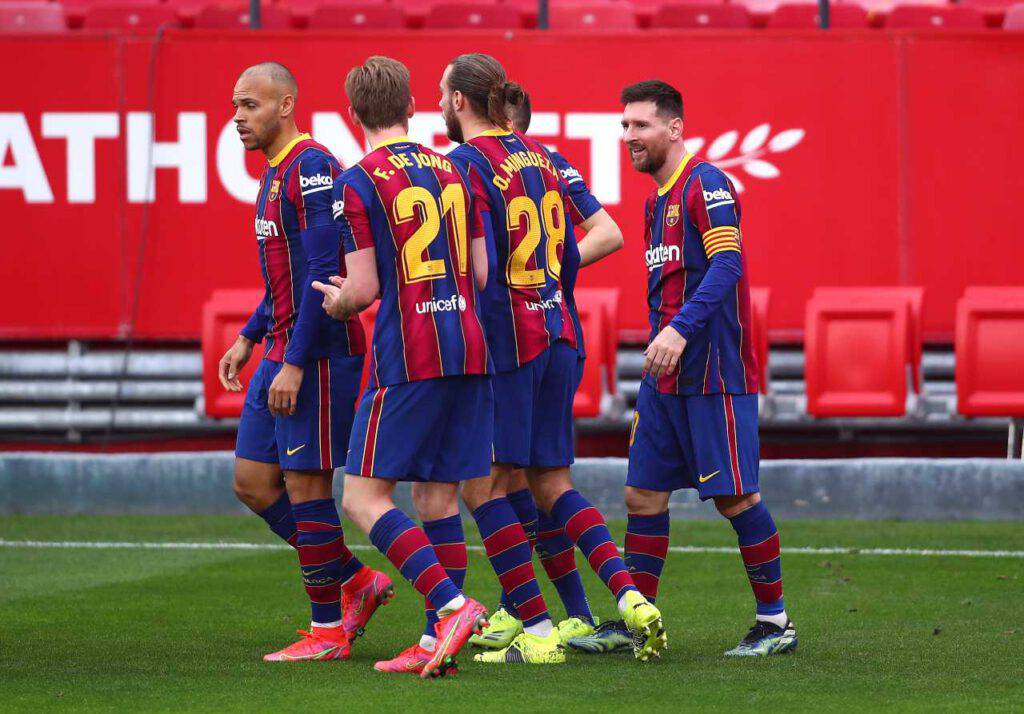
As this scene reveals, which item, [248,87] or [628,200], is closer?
[248,87]

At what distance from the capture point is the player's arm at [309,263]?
5.99 metres

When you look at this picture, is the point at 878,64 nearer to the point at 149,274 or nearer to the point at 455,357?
the point at 149,274

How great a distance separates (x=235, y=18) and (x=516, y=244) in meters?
7.33

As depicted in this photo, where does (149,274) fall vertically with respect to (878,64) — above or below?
below

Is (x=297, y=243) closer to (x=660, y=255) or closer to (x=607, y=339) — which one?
(x=660, y=255)

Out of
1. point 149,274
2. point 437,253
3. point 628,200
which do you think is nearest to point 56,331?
point 149,274

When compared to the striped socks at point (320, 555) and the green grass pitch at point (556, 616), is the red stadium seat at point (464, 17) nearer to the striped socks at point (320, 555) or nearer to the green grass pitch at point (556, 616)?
the green grass pitch at point (556, 616)

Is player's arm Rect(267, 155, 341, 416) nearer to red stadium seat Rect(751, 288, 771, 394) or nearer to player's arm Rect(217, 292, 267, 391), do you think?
player's arm Rect(217, 292, 267, 391)

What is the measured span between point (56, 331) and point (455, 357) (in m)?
7.36

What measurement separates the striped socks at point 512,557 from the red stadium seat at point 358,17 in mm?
7050

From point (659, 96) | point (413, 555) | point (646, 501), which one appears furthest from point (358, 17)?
point (413, 555)

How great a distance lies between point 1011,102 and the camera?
1199cm

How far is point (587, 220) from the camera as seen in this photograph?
21.9 ft

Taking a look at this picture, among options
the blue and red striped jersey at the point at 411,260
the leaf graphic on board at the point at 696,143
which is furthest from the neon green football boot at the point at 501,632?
the leaf graphic on board at the point at 696,143
